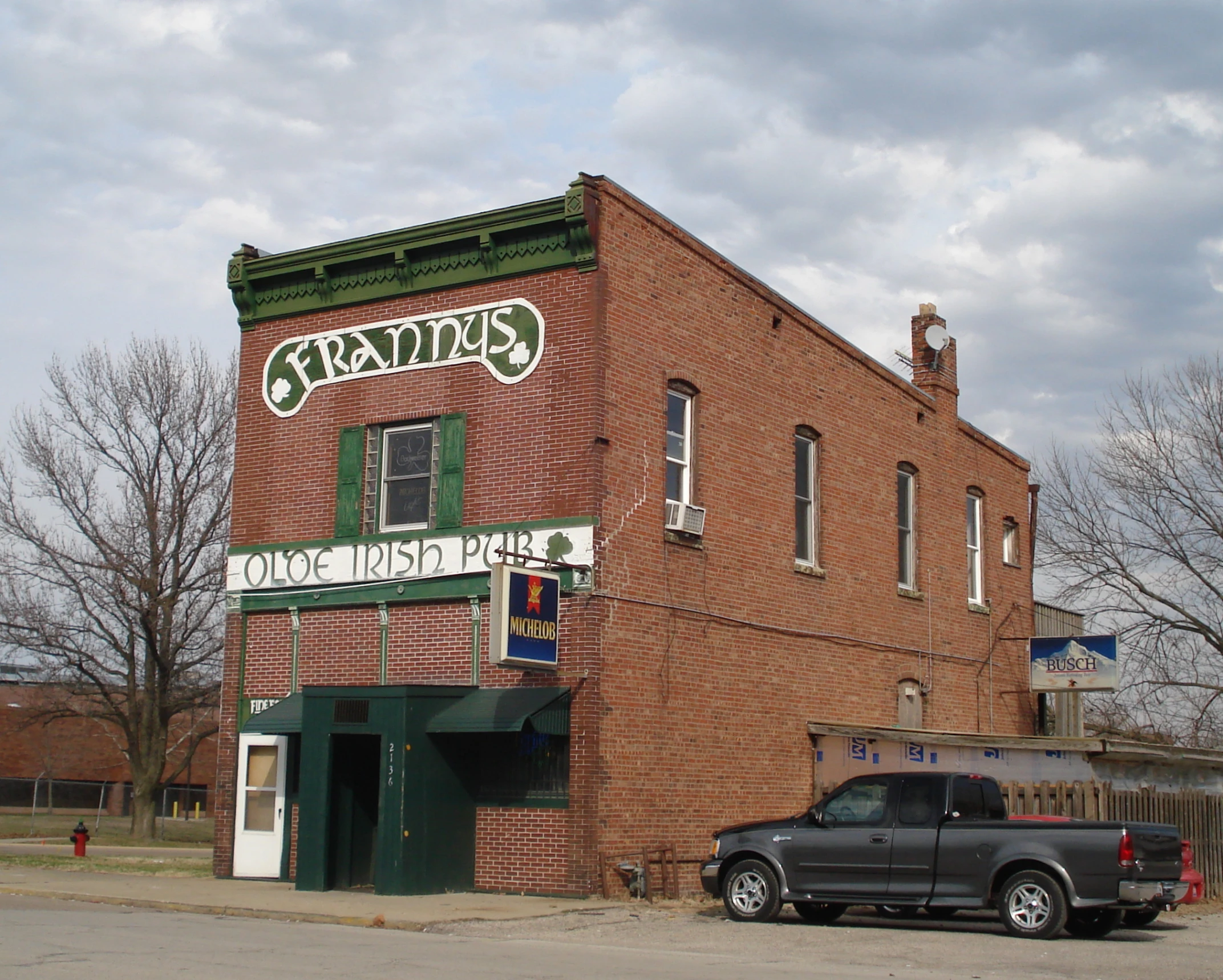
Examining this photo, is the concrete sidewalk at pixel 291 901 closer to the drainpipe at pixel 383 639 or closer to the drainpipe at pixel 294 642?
the drainpipe at pixel 294 642

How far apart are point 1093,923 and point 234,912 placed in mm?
9201

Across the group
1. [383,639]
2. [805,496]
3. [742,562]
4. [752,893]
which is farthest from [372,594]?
[805,496]

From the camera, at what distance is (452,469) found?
18688mm

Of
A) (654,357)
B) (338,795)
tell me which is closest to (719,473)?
(654,357)

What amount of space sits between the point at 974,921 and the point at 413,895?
6.55m

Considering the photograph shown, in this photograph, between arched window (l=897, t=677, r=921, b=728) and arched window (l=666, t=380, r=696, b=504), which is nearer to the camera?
arched window (l=666, t=380, r=696, b=504)

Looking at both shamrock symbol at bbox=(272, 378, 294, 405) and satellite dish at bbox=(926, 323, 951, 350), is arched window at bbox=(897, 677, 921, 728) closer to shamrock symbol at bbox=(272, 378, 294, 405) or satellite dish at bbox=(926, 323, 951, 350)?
satellite dish at bbox=(926, 323, 951, 350)

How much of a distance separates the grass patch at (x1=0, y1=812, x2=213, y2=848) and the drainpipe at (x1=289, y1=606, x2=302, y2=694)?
16.9 meters

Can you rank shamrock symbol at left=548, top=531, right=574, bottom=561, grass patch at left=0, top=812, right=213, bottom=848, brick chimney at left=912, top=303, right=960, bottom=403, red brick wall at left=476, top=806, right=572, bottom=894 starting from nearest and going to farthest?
red brick wall at left=476, top=806, right=572, bottom=894 < shamrock symbol at left=548, top=531, right=574, bottom=561 < brick chimney at left=912, top=303, right=960, bottom=403 < grass patch at left=0, top=812, right=213, bottom=848

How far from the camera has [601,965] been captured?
11.1 metres

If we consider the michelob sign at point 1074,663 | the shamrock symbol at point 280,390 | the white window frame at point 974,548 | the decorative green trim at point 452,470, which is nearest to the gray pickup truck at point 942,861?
the decorative green trim at point 452,470

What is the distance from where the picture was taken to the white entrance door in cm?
1923

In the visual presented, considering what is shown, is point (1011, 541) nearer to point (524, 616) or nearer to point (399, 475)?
point (399, 475)

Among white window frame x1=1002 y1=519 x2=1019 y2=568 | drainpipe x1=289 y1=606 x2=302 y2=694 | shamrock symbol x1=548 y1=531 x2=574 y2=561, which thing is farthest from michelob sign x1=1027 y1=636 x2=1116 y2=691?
drainpipe x1=289 y1=606 x2=302 y2=694
